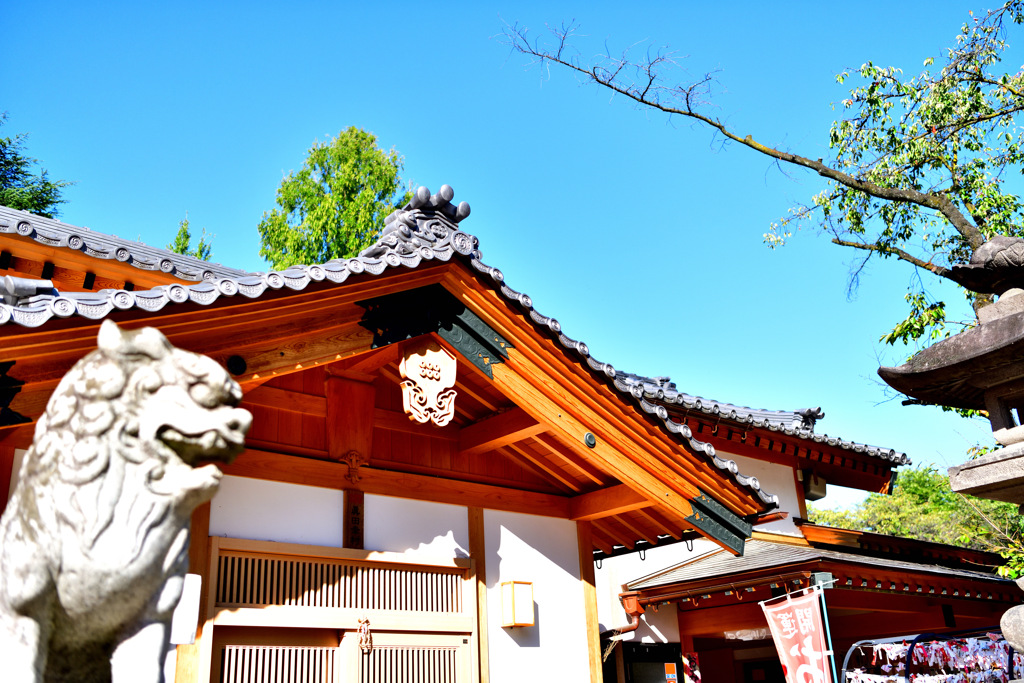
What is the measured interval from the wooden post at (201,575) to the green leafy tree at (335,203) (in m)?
14.4

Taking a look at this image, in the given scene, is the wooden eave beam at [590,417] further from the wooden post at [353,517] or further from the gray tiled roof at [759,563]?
the gray tiled roof at [759,563]

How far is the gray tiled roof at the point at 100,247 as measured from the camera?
6.67 metres

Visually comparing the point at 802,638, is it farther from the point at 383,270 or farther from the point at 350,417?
the point at 383,270

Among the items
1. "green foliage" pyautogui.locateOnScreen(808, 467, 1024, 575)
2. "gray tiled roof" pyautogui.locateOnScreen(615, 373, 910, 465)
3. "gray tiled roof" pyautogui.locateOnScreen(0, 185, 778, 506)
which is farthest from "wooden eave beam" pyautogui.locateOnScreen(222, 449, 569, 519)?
"green foliage" pyautogui.locateOnScreen(808, 467, 1024, 575)

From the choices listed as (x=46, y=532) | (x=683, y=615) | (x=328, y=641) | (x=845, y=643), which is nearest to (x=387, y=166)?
(x=683, y=615)

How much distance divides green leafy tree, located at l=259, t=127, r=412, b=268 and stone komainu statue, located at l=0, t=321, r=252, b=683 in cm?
1803

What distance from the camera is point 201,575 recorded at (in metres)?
5.92

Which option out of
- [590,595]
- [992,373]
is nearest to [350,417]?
[590,595]

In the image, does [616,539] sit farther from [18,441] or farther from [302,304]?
[18,441]

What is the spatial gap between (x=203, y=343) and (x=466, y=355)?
202 centimetres

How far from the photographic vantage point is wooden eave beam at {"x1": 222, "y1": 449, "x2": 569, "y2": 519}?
6.46 m

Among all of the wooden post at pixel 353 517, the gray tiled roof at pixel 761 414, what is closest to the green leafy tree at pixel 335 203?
the gray tiled roof at pixel 761 414

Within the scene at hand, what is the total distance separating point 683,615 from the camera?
12789 mm

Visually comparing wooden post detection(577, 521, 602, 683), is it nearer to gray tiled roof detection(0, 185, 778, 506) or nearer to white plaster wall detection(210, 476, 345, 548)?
gray tiled roof detection(0, 185, 778, 506)
